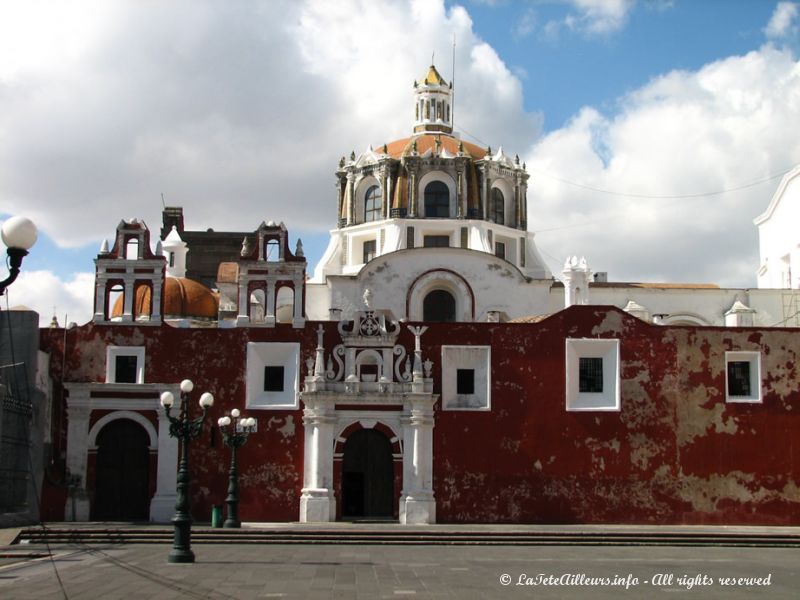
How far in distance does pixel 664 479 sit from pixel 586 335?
13.1ft

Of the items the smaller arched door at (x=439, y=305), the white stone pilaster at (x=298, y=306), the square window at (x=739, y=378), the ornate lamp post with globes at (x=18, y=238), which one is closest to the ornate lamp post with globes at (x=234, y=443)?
the white stone pilaster at (x=298, y=306)

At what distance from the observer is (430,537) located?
81.0 ft

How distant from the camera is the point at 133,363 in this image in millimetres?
29062

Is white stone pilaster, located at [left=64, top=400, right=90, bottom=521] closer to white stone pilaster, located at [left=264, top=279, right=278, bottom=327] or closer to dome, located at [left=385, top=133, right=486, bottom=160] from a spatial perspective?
white stone pilaster, located at [left=264, top=279, right=278, bottom=327]

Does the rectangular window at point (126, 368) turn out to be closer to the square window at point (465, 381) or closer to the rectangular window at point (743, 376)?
the square window at point (465, 381)

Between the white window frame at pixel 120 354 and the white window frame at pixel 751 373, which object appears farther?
the white window frame at pixel 751 373

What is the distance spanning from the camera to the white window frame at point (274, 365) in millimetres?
28906

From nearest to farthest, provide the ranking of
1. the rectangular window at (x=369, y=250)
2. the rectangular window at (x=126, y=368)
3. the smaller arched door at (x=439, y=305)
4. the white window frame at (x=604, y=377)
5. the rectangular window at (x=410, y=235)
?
the rectangular window at (x=126, y=368)
the white window frame at (x=604, y=377)
the smaller arched door at (x=439, y=305)
the rectangular window at (x=410, y=235)
the rectangular window at (x=369, y=250)

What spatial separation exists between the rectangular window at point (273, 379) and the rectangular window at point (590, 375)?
7491 mm

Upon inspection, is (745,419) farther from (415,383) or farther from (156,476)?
(156,476)

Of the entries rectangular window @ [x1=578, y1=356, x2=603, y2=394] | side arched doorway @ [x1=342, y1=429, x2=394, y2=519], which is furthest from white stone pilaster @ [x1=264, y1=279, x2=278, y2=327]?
rectangular window @ [x1=578, y1=356, x2=603, y2=394]

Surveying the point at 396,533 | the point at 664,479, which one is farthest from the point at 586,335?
the point at 396,533

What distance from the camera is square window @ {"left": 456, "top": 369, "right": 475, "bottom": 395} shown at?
2928 cm

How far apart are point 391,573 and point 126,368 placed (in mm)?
13466
